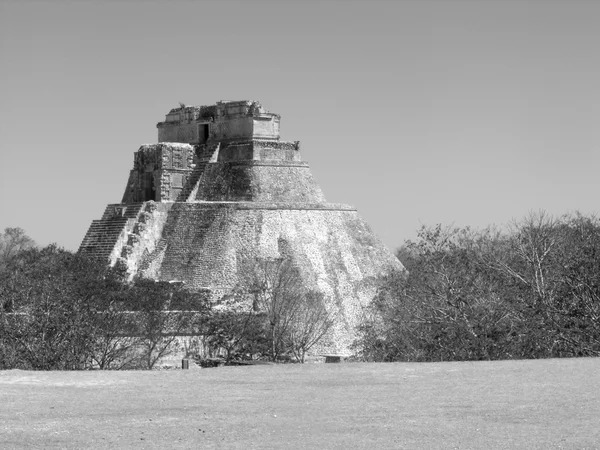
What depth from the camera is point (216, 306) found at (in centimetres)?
4747

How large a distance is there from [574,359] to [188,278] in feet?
101

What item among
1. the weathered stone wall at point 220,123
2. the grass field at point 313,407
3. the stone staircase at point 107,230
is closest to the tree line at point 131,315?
the stone staircase at point 107,230

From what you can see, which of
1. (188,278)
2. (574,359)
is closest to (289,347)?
(188,278)

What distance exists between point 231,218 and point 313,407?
3631cm

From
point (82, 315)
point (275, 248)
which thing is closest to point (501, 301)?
point (82, 315)

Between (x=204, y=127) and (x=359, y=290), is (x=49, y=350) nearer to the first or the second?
(x=359, y=290)

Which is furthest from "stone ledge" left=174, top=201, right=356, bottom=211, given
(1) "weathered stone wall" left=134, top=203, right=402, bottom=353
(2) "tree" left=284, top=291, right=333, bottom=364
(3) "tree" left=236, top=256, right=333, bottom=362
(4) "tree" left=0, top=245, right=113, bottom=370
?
(4) "tree" left=0, top=245, right=113, bottom=370

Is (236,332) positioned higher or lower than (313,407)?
higher

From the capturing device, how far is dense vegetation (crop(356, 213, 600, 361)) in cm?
2602

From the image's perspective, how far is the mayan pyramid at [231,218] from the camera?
51062mm

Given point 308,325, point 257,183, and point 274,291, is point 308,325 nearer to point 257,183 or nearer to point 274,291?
point 274,291

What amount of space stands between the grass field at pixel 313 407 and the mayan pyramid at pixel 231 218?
28.4 meters

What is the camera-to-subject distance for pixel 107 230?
52594 millimetres

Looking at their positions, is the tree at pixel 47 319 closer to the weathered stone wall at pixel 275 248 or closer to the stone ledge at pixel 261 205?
the weathered stone wall at pixel 275 248
